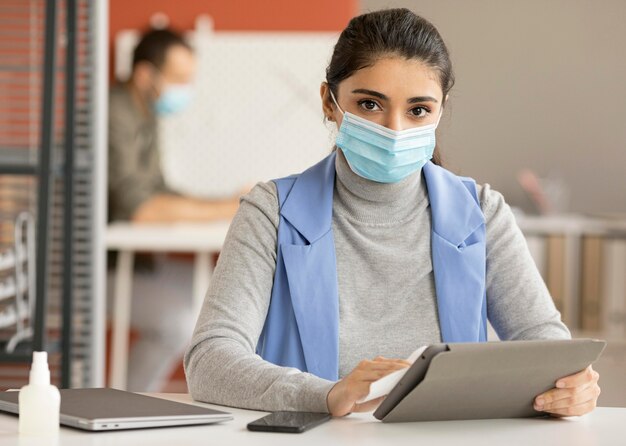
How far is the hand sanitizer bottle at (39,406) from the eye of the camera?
121 centimetres

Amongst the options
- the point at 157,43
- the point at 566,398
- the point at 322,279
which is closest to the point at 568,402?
the point at 566,398

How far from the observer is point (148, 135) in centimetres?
476

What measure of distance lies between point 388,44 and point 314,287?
1.35 ft

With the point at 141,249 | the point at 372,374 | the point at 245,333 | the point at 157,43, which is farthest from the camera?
the point at 157,43

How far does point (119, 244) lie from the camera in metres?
4.42

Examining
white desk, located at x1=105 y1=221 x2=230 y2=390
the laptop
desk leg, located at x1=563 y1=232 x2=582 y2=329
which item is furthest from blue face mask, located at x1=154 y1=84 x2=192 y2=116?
the laptop

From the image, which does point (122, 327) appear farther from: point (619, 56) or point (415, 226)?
point (619, 56)

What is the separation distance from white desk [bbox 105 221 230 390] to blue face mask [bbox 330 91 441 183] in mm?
2619

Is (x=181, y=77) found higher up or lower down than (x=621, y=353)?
higher up

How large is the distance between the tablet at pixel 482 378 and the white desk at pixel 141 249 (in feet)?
9.95

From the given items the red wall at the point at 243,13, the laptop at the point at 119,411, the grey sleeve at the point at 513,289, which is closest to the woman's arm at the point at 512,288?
the grey sleeve at the point at 513,289

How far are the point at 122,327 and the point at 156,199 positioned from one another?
0.59 meters

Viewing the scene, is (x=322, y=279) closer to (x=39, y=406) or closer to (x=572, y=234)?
(x=39, y=406)

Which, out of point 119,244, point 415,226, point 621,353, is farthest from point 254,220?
point 119,244
